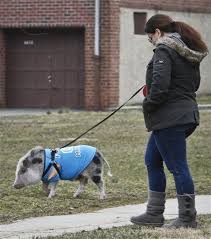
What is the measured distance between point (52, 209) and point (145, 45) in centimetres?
1738

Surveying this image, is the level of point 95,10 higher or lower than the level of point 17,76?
higher

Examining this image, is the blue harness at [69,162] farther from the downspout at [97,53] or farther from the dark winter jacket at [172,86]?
the downspout at [97,53]

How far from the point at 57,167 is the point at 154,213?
226 centimetres

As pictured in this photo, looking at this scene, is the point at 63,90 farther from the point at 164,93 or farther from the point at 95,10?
the point at 164,93

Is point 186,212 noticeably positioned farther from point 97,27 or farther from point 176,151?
point 97,27

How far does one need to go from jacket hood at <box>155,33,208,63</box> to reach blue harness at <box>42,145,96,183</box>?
9.04ft

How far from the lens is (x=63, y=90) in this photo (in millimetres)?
25656

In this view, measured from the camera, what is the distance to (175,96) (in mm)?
7859

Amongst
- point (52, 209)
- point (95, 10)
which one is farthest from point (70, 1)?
point (52, 209)

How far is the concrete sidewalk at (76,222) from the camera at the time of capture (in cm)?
808

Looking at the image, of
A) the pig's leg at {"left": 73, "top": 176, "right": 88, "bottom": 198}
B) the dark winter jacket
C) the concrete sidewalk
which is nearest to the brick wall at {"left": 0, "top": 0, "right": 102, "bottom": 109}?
the pig's leg at {"left": 73, "top": 176, "right": 88, "bottom": 198}

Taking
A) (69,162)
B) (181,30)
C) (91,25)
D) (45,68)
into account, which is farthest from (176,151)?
(45,68)

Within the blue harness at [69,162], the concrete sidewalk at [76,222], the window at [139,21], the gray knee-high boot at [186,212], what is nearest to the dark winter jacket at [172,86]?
the gray knee-high boot at [186,212]

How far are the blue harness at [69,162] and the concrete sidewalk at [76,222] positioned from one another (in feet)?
2.66
